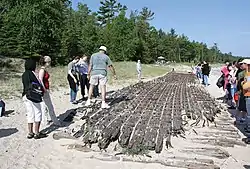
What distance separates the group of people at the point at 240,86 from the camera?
6.63 meters

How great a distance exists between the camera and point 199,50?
116 metres

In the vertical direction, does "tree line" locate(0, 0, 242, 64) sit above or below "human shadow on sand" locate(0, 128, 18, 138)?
above

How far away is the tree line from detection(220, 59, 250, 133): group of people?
11.5ft

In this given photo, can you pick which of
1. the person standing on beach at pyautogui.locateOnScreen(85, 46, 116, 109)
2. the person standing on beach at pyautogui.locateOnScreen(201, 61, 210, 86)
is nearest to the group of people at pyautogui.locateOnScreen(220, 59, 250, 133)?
the person standing on beach at pyautogui.locateOnScreen(85, 46, 116, 109)

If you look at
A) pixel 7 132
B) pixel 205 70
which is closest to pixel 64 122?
pixel 7 132

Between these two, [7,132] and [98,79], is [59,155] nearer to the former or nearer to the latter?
[7,132]

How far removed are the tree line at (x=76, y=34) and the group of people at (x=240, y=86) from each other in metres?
3.51

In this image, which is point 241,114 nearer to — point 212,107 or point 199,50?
point 212,107

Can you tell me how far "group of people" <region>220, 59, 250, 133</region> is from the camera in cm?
663

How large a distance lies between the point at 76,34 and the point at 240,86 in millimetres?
56864

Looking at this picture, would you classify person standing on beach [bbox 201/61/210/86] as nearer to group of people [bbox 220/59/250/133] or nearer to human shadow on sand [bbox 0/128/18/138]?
group of people [bbox 220/59/250/133]

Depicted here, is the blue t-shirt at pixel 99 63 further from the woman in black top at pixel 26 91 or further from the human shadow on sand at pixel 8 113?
the woman in black top at pixel 26 91

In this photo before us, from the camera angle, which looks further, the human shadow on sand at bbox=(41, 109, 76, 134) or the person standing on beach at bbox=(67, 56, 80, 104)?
the person standing on beach at bbox=(67, 56, 80, 104)

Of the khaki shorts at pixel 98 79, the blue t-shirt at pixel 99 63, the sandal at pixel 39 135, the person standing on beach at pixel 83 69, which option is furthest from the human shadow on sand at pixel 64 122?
the person standing on beach at pixel 83 69
